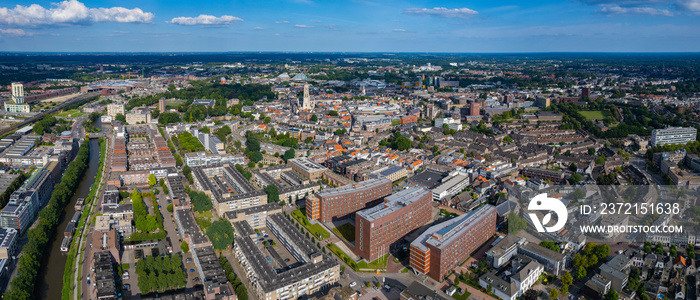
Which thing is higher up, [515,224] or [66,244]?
[515,224]

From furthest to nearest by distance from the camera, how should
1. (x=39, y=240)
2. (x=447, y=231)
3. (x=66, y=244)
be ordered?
(x=66, y=244) < (x=39, y=240) < (x=447, y=231)

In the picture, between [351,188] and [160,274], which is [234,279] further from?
[351,188]

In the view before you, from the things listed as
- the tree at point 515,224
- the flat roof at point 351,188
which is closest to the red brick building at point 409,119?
the flat roof at point 351,188

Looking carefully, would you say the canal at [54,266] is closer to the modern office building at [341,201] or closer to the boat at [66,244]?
the boat at [66,244]

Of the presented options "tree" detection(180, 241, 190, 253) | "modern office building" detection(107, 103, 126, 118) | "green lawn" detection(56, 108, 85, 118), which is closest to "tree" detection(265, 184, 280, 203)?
"tree" detection(180, 241, 190, 253)

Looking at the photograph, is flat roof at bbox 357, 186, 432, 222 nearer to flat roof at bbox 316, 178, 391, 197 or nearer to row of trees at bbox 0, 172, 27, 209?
flat roof at bbox 316, 178, 391, 197

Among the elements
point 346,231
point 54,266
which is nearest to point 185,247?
point 54,266

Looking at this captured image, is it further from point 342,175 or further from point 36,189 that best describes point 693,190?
point 36,189
